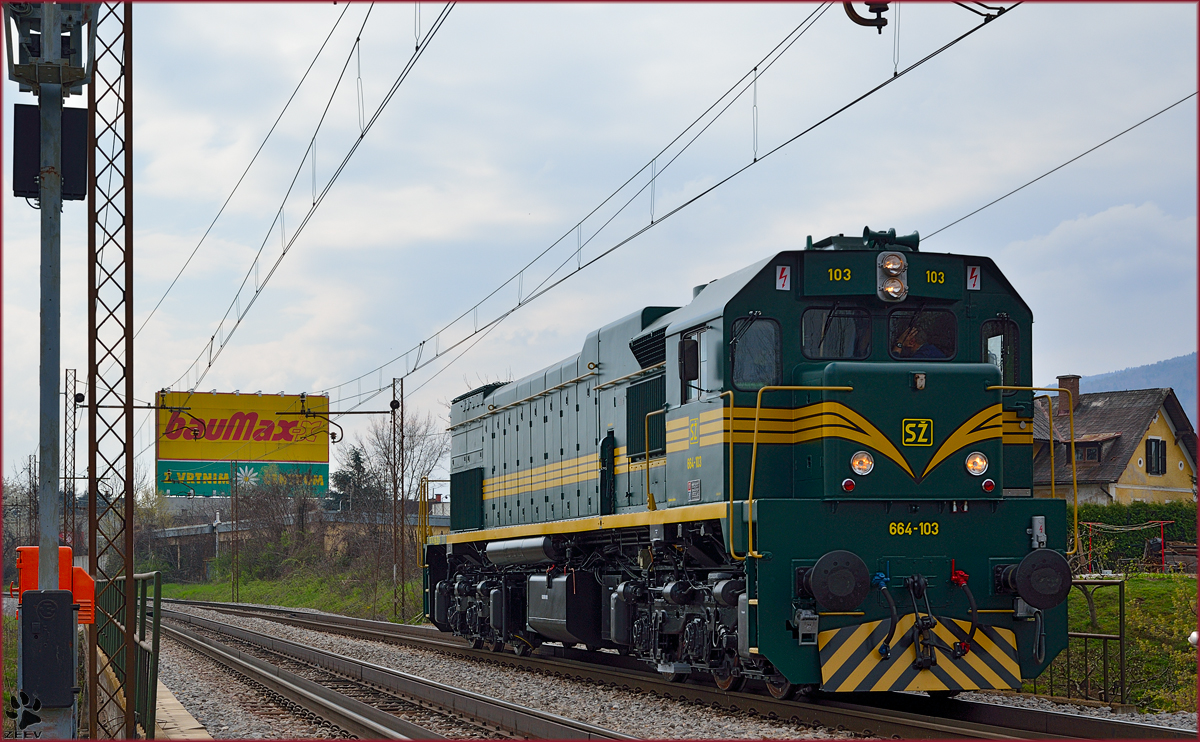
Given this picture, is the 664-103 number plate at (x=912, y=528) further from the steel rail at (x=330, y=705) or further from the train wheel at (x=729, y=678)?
the steel rail at (x=330, y=705)

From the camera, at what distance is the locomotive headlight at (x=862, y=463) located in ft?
30.9

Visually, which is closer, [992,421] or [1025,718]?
[1025,718]

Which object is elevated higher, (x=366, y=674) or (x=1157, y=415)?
(x=1157, y=415)

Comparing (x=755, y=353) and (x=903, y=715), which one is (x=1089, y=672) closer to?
A: (x=903, y=715)

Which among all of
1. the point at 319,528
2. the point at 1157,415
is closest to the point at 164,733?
the point at 1157,415

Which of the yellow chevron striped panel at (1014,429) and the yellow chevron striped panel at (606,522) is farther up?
the yellow chevron striped panel at (1014,429)

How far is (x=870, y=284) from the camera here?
32.6 ft

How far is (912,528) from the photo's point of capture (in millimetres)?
9523

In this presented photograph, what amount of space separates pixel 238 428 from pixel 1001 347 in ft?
140

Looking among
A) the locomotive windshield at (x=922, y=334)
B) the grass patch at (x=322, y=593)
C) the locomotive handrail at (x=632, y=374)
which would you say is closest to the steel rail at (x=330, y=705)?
the locomotive handrail at (x=632, y=374)

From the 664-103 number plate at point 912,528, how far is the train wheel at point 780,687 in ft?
5.25

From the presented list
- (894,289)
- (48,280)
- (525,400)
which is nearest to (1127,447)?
(525,400)

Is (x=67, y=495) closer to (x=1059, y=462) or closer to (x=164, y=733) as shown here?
(x=164, y=733)

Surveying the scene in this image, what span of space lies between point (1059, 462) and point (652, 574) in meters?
31.6
